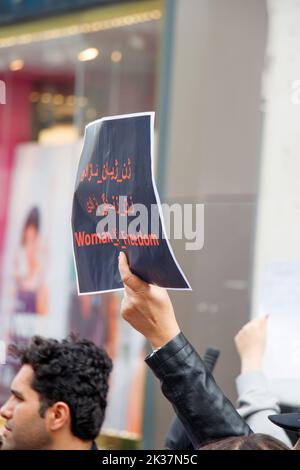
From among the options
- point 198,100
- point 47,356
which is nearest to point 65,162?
point 198,100

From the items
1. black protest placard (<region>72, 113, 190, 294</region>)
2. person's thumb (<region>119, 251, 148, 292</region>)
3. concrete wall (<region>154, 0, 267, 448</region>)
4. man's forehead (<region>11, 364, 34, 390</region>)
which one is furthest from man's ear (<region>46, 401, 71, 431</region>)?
concrete wall (<region>154, 0, 267, 448</region>)

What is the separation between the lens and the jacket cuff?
2.48 metres

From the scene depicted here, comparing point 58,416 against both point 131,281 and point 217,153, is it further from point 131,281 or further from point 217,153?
point 217,153

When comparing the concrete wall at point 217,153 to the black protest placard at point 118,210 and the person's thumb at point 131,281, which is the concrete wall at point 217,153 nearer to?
the black protest placard at point 118,210

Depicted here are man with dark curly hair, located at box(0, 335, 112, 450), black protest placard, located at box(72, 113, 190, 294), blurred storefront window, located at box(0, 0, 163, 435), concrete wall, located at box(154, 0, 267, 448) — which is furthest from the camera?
blurred storefront window, located at box(0, 0, 163, 435)

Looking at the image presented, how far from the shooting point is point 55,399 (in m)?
3.38

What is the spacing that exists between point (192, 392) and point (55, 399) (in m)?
1.00

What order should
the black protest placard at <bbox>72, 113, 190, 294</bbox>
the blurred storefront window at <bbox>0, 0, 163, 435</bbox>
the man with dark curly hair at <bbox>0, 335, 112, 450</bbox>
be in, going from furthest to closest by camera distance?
the blurred storefront window at <bbox>0, 0, 163, 435</bbox> → the man with dark curly hair at <bbox>0, 335, 112, 450</bbox> → the black protest placard at <bbox>72, 113, 190, 294</bbox>

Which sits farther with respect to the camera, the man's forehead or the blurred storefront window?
the blurred storefront window

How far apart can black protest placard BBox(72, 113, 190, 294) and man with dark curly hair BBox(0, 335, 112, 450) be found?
755 mm

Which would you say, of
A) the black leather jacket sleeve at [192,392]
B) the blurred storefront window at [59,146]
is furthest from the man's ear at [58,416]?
the blurred storefront window at [59,146]

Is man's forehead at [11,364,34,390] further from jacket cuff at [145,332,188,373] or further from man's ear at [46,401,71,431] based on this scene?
jacket cuff at [145,332,188,373]

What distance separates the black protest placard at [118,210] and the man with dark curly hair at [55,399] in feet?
2.48

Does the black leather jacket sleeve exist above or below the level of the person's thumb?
below
